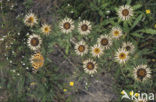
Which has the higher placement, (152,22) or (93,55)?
(152,22)

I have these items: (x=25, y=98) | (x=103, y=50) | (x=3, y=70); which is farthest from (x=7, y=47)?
(x=103, y=50)

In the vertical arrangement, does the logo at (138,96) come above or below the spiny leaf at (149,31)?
below

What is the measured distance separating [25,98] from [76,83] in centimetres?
102

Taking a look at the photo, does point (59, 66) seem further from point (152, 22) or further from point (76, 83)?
point (152, 22)

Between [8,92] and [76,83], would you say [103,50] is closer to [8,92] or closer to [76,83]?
[76,83]

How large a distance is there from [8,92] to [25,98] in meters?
0.34

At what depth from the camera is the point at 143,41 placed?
3.19 m

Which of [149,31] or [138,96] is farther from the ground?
[149,31]

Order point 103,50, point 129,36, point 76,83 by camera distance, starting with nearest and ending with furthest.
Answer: point 103,50
point 129,36
point 76,83

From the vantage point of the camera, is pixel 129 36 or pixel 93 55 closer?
pixel 93 55

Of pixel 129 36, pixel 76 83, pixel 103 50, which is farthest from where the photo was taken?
pixel 76 83

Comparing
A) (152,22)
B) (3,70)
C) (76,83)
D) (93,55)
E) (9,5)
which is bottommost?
(76,83)

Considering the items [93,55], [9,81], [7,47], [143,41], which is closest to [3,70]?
[9,81]

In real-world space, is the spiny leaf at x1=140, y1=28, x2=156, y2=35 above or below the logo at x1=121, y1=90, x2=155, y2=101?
above
